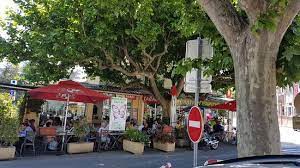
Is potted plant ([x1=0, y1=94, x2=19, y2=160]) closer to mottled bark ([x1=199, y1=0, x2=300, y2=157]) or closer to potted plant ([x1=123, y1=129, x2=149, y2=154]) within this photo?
potted plant ([x1=123, y1=129, x2=149, y2=154])

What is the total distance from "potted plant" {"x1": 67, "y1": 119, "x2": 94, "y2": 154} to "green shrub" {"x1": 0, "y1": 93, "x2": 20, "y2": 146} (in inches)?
95.5

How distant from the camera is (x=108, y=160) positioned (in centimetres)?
1359

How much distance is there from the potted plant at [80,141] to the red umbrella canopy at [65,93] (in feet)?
3.52

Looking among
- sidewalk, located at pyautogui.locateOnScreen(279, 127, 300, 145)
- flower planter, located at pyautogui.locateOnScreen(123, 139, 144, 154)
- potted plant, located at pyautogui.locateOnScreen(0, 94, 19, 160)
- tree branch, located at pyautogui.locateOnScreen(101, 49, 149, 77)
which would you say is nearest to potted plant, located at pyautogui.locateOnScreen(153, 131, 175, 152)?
flower planter, located at pyautogui.locateOnScreen(123, 139, 144, 154)

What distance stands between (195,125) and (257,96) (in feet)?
6.81

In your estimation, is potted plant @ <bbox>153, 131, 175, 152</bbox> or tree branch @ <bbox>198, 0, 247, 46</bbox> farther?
potted plant @ <bbox>153, 131, 175, 152</bbox>

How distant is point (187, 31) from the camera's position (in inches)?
268

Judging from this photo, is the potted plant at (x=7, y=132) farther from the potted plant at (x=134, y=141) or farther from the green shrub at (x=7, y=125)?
the potted plant at (x=134, y=141)

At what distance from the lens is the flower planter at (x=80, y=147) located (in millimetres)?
14789

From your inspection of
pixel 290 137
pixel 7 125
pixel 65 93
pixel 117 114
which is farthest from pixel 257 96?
pixel 290 137

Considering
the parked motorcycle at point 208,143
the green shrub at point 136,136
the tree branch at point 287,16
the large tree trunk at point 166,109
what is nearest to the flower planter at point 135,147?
the green shrub at point 136,136

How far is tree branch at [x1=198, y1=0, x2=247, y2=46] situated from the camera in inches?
194

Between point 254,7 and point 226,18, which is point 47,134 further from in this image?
point 254,7

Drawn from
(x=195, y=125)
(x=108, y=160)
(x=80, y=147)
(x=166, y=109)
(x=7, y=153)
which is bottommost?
(x=108, y=160)
